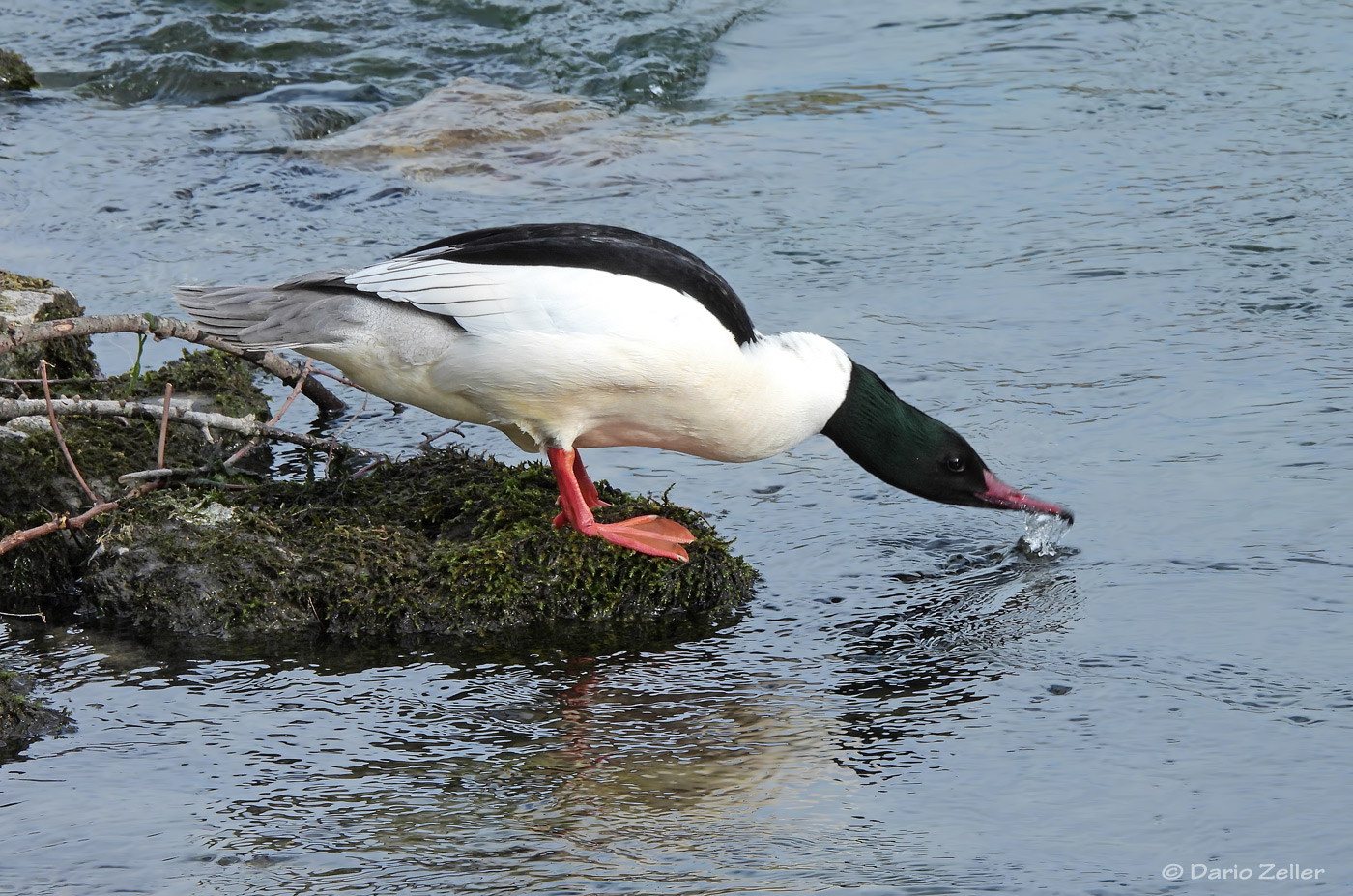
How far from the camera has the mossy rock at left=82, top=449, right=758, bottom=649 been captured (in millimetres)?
4645

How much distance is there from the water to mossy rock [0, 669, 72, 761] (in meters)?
0.07

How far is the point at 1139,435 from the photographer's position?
5.82 metres

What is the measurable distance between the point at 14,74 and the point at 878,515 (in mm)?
9004

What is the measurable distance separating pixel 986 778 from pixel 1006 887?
0.51 metres

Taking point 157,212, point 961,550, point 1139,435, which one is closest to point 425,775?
point 961,550

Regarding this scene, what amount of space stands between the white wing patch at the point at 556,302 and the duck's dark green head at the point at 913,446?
2.31 feet

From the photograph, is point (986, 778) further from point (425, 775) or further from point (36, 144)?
point (36, 144)

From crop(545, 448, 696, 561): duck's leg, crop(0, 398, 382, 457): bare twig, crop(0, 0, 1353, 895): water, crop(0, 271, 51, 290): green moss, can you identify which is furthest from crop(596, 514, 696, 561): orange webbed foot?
crop(0, 271, 51, 290): green moss

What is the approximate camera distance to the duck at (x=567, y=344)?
15.0 ft

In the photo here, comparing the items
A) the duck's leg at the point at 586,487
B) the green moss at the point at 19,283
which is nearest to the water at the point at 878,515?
the duck's leg at the point at 586,487

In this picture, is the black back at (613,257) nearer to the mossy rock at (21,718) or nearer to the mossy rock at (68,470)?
the mossy rock at (68,470)

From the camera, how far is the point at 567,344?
454cm

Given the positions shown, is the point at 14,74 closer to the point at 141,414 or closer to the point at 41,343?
the point at 41,343

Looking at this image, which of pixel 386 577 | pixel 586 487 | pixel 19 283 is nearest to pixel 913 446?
pixel 586 487
